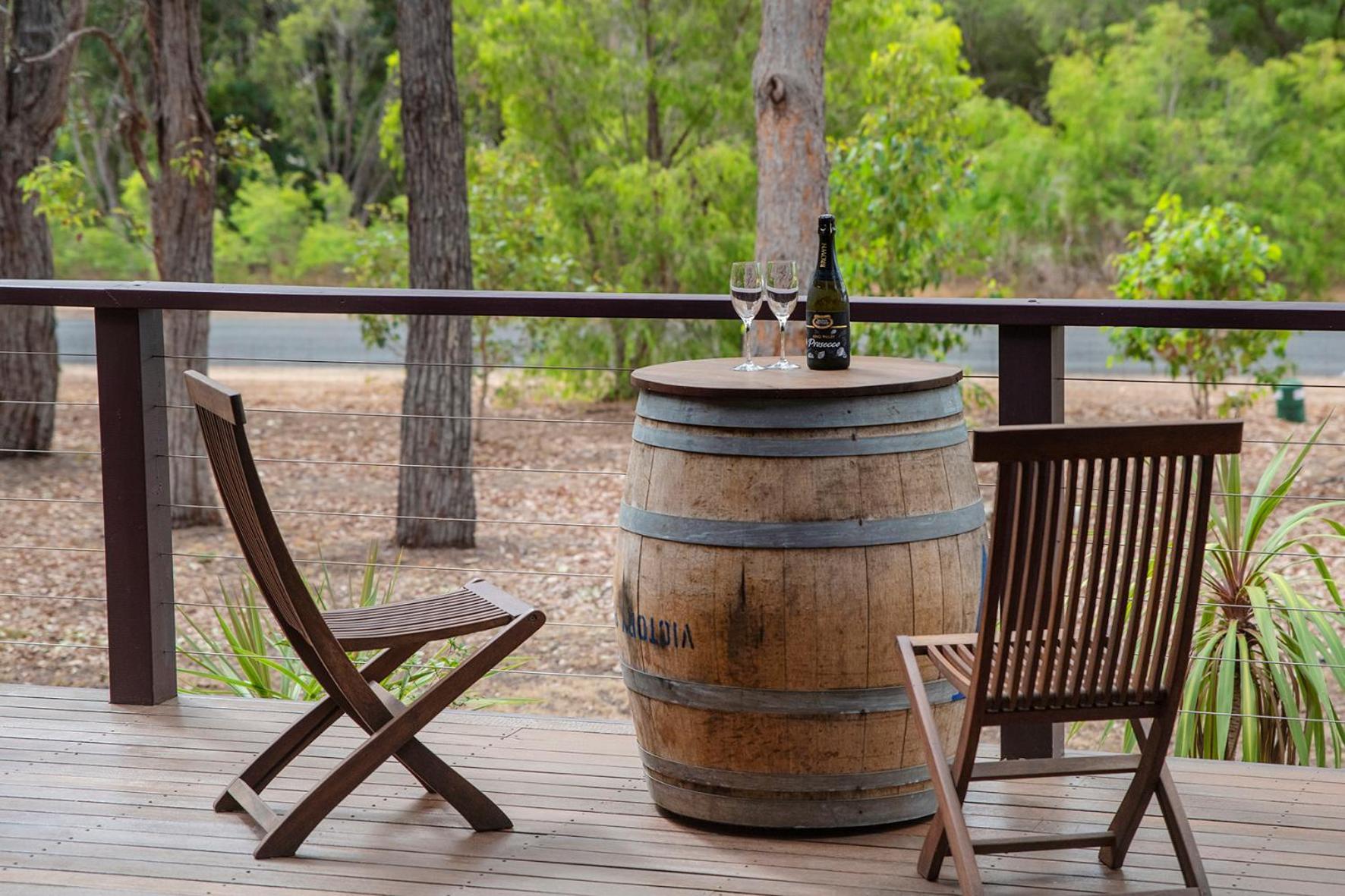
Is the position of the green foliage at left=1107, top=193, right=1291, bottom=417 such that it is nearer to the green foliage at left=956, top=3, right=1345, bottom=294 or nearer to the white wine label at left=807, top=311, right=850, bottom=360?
the white wine label at left=807, top=311, right=850, bottom=360

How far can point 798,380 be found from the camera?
2.83m

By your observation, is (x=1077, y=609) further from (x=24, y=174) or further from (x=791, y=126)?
(x=24, y=174)

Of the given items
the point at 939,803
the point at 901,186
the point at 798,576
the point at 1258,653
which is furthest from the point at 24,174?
the point at 939,803

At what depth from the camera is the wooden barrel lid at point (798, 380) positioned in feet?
8.98

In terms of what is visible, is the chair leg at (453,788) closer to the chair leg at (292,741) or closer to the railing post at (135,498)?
the chair leg at (292,741)

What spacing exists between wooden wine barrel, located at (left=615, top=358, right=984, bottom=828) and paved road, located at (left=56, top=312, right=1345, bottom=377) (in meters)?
12.0

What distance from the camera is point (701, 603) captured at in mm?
2783

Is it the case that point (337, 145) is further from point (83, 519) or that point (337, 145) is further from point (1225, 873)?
point (1225, 873)

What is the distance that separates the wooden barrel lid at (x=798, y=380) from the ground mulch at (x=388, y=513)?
273cm

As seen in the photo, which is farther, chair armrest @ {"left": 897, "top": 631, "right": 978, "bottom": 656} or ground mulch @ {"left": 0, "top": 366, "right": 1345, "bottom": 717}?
ground mulch @ {"left": 0, "top": 366, "right": 1345, "bottom": 717}

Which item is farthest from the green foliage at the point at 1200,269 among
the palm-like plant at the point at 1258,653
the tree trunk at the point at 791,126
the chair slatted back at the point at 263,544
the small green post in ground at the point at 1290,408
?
the chair slatted back at the point at 263,544

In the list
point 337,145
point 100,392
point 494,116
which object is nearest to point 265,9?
point 337,145

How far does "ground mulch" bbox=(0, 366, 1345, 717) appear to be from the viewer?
26.6 feet

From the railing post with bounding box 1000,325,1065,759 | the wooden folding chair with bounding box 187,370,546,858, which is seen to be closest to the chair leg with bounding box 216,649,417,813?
the wooden folding chair with bounding box 187,370,546,858
